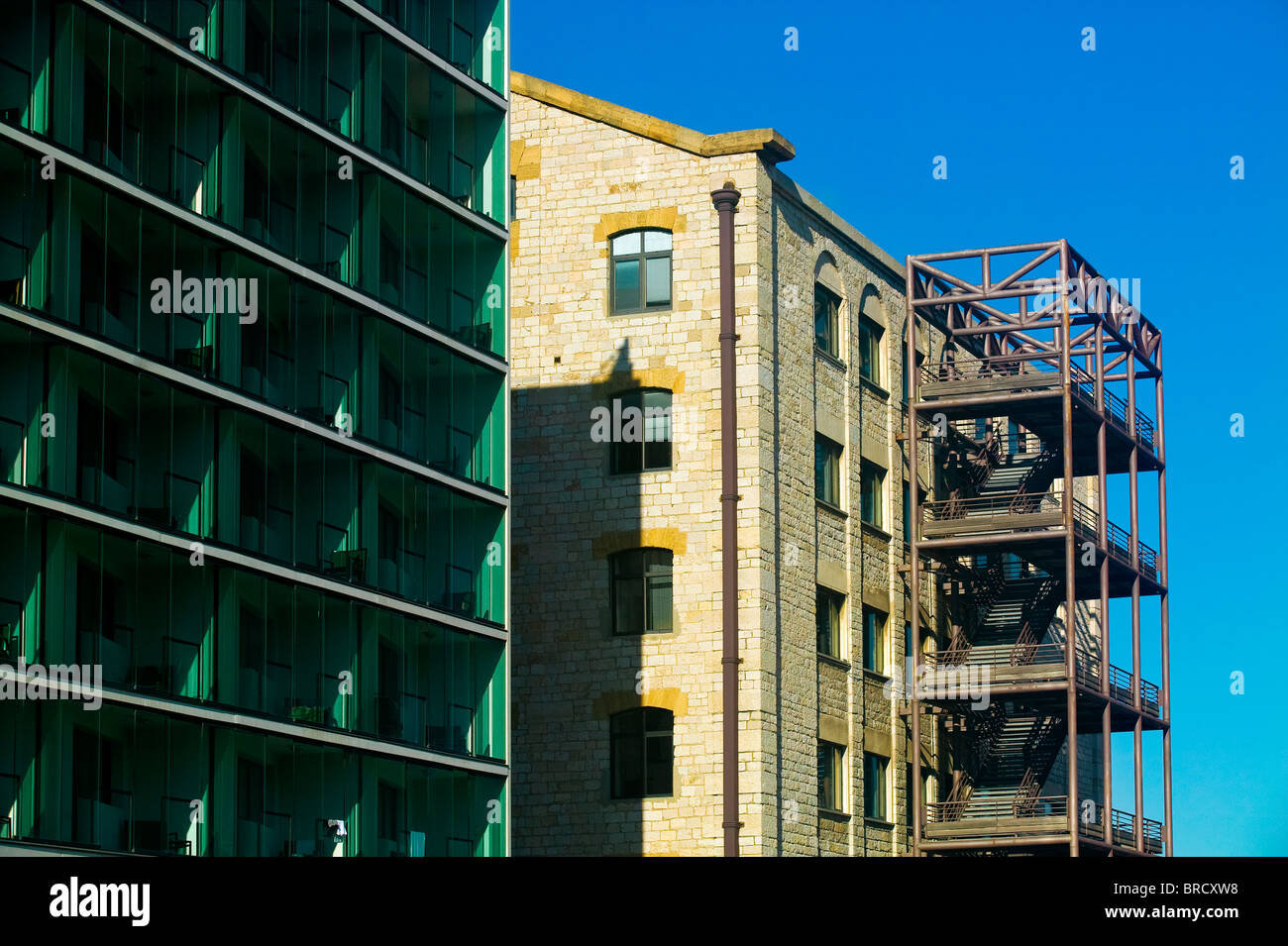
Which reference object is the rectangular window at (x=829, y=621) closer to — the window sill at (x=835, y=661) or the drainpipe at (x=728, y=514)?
the window sill at (x=835, y=661)

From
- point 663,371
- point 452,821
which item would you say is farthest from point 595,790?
point 663,371

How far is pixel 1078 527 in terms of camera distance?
170 ft

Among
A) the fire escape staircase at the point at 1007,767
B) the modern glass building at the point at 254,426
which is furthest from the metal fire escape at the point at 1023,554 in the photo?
the modern glass building at the point at 254,426

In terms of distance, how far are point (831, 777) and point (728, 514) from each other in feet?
23.3

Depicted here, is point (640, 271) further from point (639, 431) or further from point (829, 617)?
point (829, 617)

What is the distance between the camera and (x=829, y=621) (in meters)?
49.3

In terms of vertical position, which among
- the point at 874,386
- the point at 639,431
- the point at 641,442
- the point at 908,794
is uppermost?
the point at 874,386

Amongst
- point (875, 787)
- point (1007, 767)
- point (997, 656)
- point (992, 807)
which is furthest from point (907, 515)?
Answer: point (992, 807)

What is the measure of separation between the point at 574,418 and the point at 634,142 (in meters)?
6.64

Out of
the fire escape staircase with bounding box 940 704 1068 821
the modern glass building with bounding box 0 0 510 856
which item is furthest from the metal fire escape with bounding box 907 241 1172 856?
the modern glass building with bounding box 0 0 510 856

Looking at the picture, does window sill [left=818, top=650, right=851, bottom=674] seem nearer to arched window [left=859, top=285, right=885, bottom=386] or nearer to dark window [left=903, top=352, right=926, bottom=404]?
arched window [left=859, top=285, right=885, bottom=386]

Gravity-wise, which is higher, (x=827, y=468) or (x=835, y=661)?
(x=827, y=468)

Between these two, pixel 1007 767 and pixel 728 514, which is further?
pixel 1007 767
